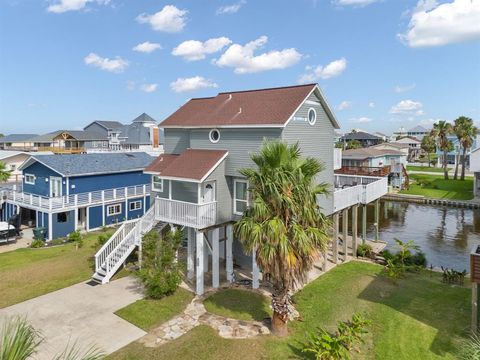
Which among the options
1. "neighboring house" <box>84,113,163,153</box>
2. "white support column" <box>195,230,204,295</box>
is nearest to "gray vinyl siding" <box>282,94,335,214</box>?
"white support column" <box>195,230,204,295</box>

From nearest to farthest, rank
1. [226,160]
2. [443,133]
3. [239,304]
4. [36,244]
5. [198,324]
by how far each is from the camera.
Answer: [198,324] → [239,304] → [226,160] → [36,244] → [443,133]

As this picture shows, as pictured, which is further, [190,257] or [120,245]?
[120,245]

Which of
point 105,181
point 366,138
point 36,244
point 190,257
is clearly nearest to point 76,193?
point 105,181

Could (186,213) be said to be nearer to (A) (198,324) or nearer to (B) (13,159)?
(A) (198,324)

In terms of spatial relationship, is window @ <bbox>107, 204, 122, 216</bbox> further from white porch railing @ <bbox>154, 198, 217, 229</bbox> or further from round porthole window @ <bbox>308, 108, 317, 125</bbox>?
round porthole window @ <bbox>308, 108, 317, 125</bbox>

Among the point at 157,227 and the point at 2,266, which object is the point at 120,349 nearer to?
the point at 157,227

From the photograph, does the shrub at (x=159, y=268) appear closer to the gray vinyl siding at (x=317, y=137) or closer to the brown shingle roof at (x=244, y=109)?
the brown shingle roof at (x=244, y=109)

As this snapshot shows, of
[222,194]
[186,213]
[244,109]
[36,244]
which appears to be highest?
[244,109]
